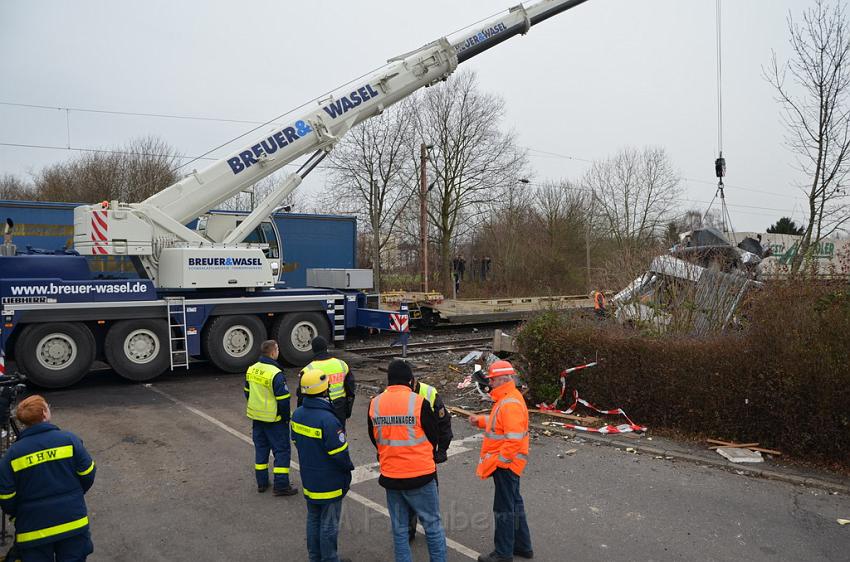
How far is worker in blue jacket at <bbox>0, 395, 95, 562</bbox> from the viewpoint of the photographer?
3.62 meters

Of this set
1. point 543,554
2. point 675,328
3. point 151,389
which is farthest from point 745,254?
point 151,389

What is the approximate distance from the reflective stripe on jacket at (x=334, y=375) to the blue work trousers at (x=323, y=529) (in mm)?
1722

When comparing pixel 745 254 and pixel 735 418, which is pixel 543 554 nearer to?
pixel 735 418

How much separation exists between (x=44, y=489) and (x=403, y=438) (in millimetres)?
2153

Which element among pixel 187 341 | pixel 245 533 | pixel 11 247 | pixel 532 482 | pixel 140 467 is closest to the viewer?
pixel 245 533

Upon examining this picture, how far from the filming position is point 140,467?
22.8 feet

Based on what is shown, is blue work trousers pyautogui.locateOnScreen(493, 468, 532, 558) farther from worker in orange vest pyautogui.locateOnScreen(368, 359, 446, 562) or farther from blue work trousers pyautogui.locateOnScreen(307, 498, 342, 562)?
blue work trousers pyautogui.locateOnScreen(307, 498, 342, 562)

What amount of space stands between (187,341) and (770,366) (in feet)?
32.3

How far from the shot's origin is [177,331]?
39.4ft

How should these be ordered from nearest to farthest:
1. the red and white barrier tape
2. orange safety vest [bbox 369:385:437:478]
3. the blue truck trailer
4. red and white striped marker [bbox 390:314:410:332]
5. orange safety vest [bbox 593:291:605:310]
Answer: orange safety vest [bbox 369:385:437:478], the red and white barrier tape, the blue truck trailer, orange safety vest [bbox 593:291:605:310], red and white striped marker [bbox 390:314:410:332]

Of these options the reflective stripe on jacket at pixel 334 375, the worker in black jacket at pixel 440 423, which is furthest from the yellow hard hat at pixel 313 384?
the reflective stripe on jacket at pixel 334 375

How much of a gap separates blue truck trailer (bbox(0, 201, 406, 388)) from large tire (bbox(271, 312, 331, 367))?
0.07 feet

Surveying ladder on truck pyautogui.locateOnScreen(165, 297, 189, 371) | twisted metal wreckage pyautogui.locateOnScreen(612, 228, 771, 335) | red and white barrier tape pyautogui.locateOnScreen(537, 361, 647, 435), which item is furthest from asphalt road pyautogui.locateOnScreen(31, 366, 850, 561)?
ladder on truck pyautogui.locateOnScreen(165, 297, 189, 371)

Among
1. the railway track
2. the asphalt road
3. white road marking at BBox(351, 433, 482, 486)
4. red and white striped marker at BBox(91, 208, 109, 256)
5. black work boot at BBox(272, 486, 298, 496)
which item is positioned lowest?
the asphalt road
